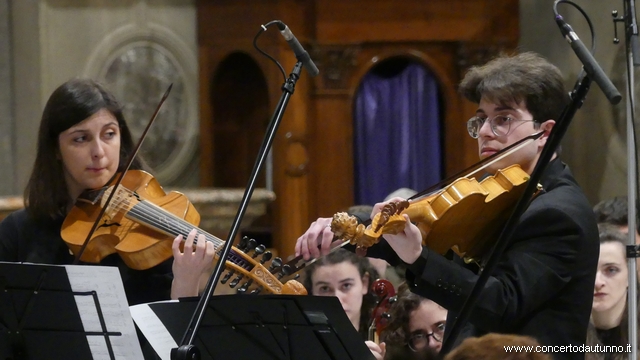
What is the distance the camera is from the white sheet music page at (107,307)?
2.52 meters

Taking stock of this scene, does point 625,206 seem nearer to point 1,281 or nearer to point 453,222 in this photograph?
point 453,222

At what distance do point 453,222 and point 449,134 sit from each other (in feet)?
16.1

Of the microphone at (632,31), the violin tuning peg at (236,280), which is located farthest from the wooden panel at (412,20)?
the violin tuning peg at (236,280)

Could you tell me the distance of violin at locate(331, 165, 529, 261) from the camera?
2.45 meters

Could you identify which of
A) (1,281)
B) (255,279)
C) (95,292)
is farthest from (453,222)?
(1,281)

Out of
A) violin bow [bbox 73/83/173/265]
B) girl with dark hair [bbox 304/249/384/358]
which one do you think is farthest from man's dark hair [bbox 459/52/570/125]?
girl with dark hair [bbox 304/249/384/358]

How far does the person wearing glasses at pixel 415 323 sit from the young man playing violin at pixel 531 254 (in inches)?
31.6

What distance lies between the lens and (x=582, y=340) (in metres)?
2.53

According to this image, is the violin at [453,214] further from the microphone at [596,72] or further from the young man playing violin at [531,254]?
the microphone at [596,72]

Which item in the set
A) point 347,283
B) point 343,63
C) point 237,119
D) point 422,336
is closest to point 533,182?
point 422,336

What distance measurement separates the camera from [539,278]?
244cm

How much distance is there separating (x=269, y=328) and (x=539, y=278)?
73 cm

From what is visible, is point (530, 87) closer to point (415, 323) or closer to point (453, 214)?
point (453, 214)

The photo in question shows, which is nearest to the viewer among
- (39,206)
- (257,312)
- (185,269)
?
(257,312)
